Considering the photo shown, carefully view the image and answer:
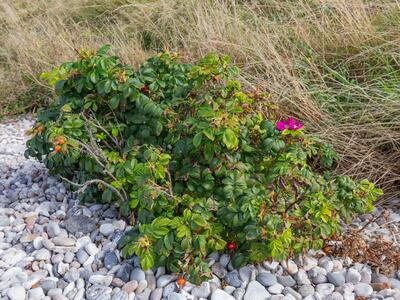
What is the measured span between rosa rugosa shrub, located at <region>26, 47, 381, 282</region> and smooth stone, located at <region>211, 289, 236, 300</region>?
8 cm

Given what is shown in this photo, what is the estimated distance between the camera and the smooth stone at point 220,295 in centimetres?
197

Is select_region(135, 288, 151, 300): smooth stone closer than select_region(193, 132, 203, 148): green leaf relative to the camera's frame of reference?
Yes

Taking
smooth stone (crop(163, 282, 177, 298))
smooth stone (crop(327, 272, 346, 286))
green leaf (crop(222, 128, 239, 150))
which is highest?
green leaf (crop(222, 128, 239, 150))

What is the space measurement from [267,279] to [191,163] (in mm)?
591

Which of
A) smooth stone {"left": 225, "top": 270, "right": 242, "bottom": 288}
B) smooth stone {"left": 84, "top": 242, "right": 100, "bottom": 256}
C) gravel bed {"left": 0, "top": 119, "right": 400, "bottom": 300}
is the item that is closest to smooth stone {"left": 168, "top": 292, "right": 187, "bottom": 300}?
gravel bed {"left": 0, "top": 119, "right": 400, "bottom": 300}

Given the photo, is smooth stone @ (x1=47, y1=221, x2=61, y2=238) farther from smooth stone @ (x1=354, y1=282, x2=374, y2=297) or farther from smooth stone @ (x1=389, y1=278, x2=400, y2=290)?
smooth stone @ (x1=389, y1=278, x2=400, y2=290)

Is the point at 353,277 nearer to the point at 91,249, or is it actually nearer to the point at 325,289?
the point at 325,289

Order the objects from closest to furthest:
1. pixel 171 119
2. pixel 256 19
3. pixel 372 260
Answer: pixel 372 260
pixel 171 119
pixel 256 19

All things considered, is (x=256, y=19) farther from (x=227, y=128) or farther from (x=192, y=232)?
(x=192, y=232)

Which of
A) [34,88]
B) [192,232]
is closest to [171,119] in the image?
[192,232]

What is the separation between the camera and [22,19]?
6578 mm

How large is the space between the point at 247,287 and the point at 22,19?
5567mm

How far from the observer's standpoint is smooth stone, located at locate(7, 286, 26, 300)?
1.98m

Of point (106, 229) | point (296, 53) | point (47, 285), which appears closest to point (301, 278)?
point (106, 229)
